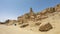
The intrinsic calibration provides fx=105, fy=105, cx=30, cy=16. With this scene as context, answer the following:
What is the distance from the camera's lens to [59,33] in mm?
11133

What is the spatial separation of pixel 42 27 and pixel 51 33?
206 cm

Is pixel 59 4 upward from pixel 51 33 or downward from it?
upward

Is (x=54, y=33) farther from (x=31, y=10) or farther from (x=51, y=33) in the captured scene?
(x=31, y=10)

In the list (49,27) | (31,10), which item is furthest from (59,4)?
(49,27)

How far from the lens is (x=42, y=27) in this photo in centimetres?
1341

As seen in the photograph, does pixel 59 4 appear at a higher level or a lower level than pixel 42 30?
higher

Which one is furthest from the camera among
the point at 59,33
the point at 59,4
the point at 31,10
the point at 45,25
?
the point at 59,4

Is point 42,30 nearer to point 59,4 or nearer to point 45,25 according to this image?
point 45,25

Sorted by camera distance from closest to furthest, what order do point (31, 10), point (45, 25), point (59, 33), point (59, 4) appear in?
1. point (59, 33)
2. point (45, 25)
3. point (31, 10)
4. point (59, 4)

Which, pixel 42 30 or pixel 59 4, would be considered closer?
pixel 42 30

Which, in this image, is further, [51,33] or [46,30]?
[46,30]

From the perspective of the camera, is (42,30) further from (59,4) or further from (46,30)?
(59,4)

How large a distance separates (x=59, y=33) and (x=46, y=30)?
2297 mm

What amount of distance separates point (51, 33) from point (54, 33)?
1.06 ft
